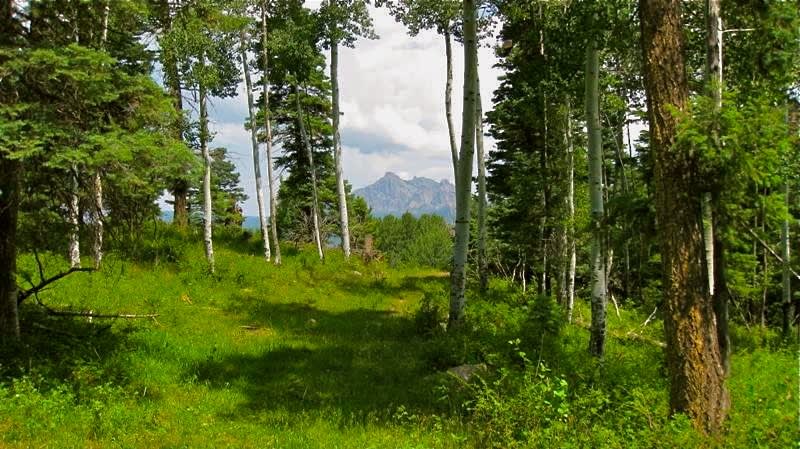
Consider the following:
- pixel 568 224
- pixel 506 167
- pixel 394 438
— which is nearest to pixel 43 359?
pixel 394 438

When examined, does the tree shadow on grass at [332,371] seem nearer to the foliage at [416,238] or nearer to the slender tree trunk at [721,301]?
the slender tree trunk at [721,301]

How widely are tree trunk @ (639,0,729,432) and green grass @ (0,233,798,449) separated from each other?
16.7 inches

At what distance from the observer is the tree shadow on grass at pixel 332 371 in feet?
27.2

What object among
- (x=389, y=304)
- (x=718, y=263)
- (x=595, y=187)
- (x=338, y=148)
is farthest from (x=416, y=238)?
(x=718, y=263)

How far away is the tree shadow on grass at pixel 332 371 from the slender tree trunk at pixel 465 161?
1.44m

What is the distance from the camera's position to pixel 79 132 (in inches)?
264

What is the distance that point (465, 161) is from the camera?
1209 cm

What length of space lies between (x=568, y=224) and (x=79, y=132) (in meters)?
11.7

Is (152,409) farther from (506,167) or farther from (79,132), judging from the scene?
(506,167)

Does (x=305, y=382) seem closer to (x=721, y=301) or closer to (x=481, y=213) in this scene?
(x=721, y=301)

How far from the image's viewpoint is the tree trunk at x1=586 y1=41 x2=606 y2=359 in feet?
35.1

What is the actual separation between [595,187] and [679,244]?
4.81m

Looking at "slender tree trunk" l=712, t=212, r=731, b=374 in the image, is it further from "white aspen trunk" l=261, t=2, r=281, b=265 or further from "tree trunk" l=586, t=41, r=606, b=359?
"white aspen trunk" l=261, t=2, r=281, b=265

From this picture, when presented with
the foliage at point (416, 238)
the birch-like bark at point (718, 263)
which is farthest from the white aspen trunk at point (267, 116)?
the foliage at point (416, 238)
